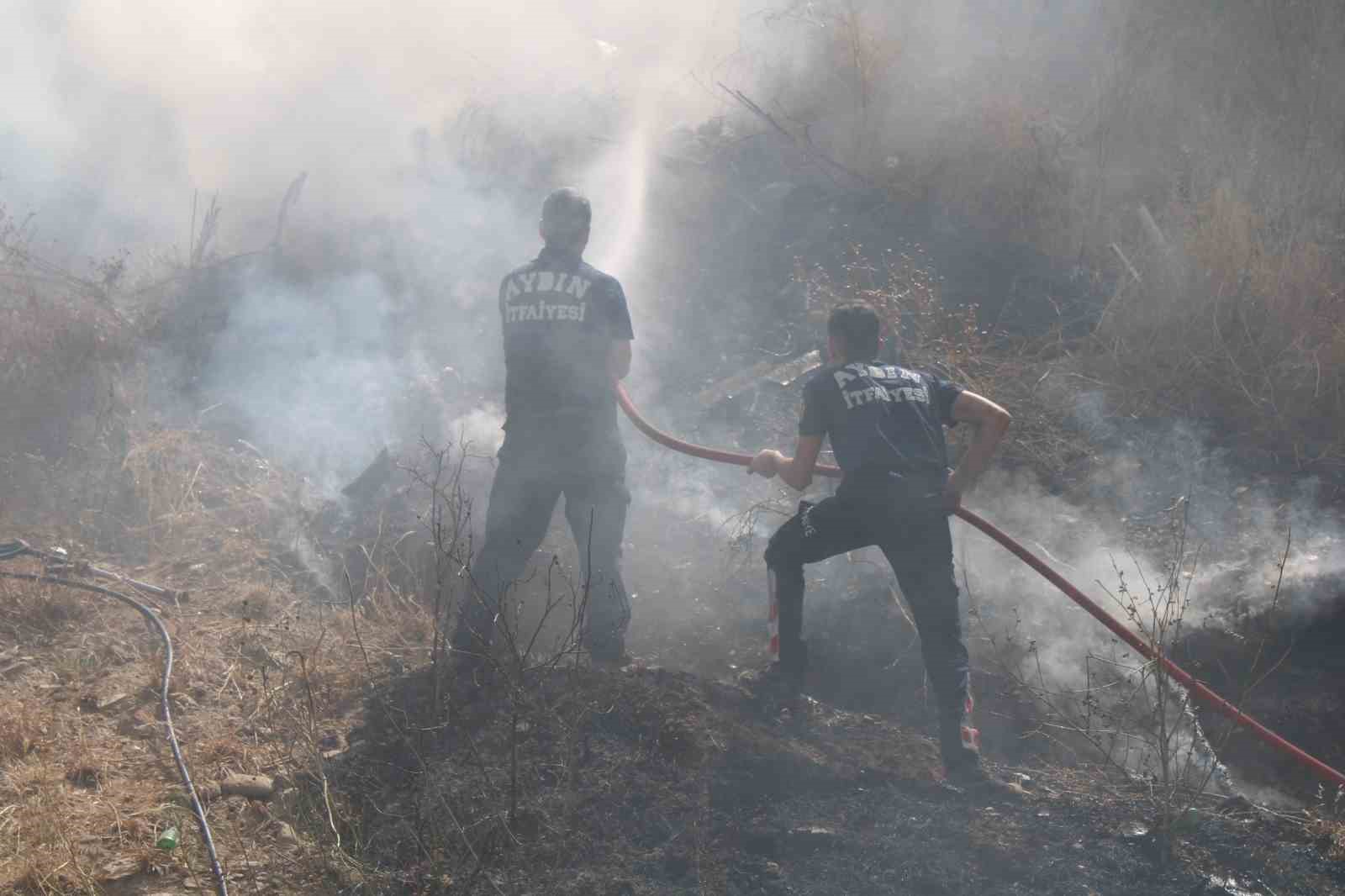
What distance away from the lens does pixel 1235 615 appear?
4613 millimetres

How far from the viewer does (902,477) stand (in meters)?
3.93

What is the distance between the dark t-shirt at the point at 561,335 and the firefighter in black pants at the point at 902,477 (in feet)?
3.21

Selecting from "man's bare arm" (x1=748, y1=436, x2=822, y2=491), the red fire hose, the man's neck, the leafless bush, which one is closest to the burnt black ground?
the leafless bush

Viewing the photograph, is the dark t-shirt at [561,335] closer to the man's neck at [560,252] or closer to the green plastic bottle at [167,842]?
the man's neck at [560,252]

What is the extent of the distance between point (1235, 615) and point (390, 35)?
8868 mm

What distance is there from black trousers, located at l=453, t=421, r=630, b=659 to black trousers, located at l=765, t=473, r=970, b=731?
0.95 meters

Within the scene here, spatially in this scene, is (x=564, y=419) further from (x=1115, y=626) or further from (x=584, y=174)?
(x=584, y=174)

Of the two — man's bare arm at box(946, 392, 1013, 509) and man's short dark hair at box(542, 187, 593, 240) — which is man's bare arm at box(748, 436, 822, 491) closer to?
man's bare arm at box(946, 392, 1013, 509)

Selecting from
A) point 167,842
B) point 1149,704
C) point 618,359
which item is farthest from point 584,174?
point 167,842

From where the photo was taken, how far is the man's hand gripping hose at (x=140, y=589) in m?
3.40

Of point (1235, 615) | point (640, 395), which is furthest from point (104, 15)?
point (1235, 615)

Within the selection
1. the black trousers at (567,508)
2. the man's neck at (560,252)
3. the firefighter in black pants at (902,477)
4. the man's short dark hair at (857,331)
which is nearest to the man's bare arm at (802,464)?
the firefighter in black pants at (902,477)

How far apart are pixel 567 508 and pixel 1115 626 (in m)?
2.28

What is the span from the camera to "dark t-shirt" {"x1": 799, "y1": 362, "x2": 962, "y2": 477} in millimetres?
3947
